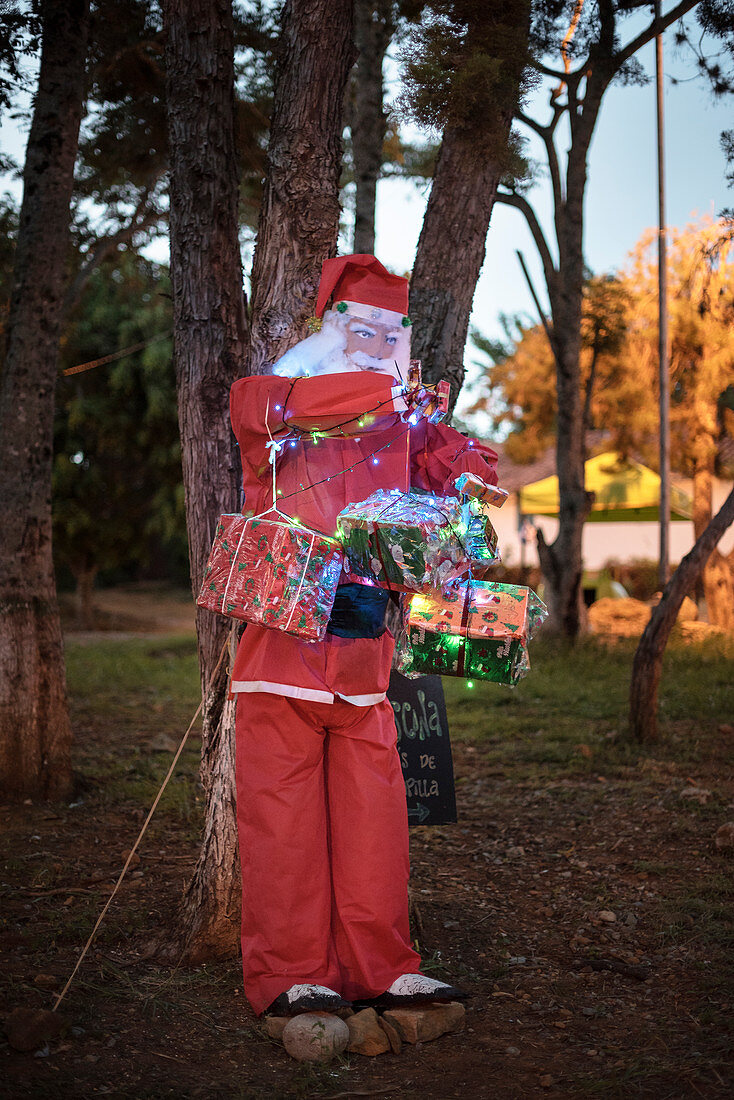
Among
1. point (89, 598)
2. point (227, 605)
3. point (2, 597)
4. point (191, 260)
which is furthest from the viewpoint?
Answer: point (89, 598)

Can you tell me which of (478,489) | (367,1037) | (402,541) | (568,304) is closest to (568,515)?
(568,304)

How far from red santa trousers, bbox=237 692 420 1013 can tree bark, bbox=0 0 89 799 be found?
242cm

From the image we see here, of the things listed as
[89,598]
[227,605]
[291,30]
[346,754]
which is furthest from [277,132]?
[89,598]

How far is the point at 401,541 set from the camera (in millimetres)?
2424

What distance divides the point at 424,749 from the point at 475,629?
1.15 metres

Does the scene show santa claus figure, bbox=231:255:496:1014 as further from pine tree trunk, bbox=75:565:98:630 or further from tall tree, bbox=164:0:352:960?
pine tree trunk, bbox=75:565:98:630

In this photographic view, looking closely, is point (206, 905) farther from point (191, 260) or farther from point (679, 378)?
point (679, 378)

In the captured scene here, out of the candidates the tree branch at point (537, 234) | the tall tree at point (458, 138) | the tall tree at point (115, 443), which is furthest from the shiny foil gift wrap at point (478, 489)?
the tall tree at point (115, 443)

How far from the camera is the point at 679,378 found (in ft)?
42.4

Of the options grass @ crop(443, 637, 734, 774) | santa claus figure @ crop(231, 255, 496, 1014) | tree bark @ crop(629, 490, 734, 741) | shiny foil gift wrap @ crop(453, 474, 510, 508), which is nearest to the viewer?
santa claus figure @ crop(231, 255, 496, 1014)

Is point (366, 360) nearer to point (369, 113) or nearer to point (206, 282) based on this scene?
point (206, 282)

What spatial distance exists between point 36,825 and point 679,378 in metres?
10.9

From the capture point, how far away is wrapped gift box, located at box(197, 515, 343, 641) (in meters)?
2.53

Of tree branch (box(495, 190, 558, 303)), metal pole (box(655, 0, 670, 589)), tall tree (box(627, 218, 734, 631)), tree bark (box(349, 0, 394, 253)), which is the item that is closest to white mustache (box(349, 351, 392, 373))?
tree bark (box(349, 0, 394, 253))
